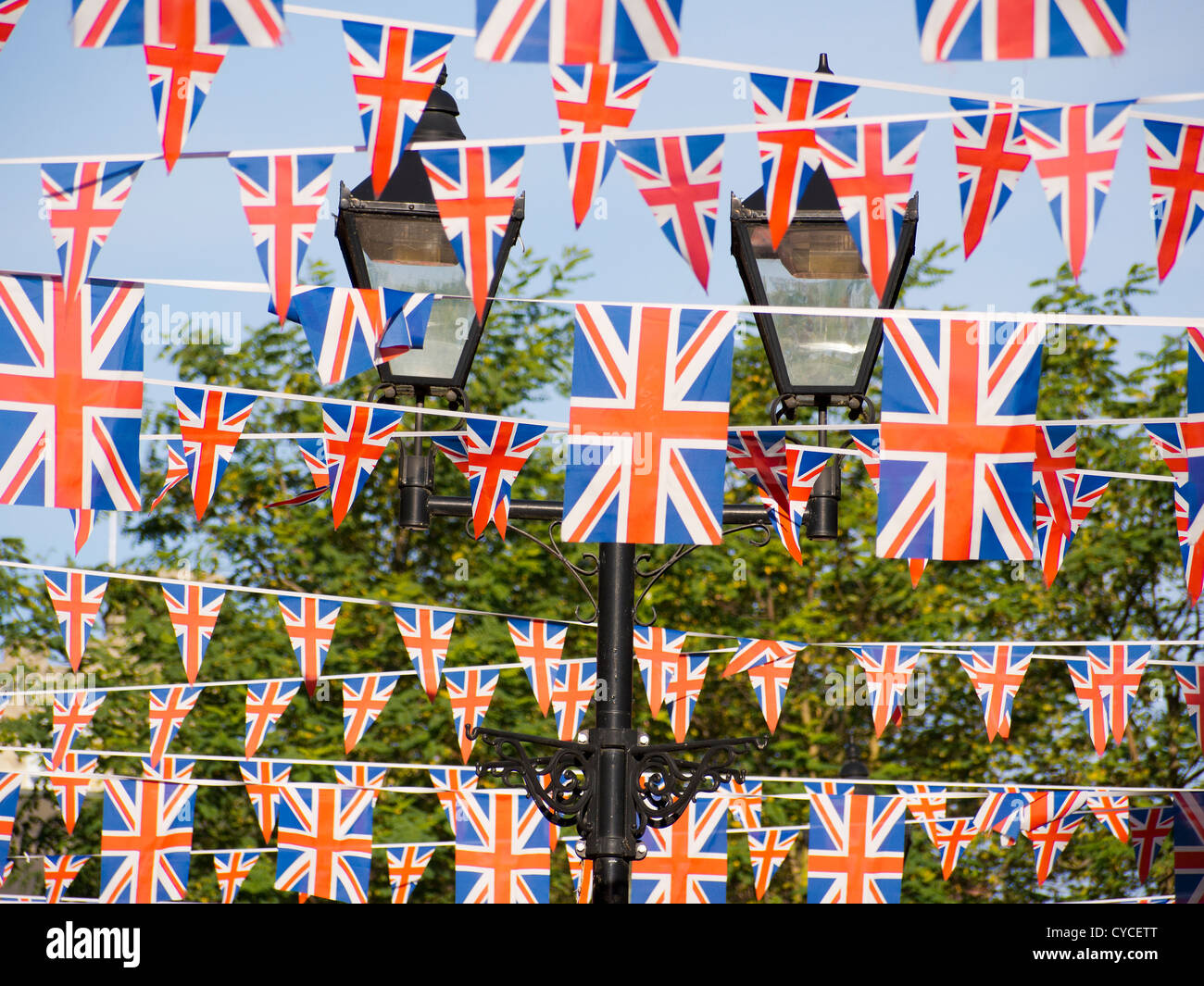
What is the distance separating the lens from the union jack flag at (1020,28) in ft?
13.7

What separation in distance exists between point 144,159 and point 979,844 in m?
13.0

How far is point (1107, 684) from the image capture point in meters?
9.68

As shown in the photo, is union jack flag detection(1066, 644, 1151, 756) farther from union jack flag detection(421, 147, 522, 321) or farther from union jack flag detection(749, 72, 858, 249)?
union jack flag detection(421, 147, 522, 321)

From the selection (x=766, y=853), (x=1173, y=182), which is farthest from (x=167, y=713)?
(x=1173, y=182)

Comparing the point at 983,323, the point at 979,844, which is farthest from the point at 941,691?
the point at 983,323

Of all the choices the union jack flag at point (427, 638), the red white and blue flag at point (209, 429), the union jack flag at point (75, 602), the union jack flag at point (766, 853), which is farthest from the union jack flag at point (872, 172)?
the union jack flag at point (766, 853)

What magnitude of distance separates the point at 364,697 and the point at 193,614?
154 cm

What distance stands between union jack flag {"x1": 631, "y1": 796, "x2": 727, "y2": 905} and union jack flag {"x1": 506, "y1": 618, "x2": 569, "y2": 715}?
5.16ft

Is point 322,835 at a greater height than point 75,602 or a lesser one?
lesser

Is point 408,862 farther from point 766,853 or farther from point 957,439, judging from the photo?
point 957,439

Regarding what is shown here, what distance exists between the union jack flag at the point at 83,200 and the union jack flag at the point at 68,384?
459mm

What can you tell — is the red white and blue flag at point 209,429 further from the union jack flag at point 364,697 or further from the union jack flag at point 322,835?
the union jack flag at point 322,835

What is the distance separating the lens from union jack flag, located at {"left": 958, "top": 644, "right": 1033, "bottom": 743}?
974cm

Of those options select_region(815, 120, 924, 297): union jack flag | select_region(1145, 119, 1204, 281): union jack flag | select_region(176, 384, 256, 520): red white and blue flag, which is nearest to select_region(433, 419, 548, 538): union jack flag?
select_region(176, 384, 256, 520): red white and blue flag
